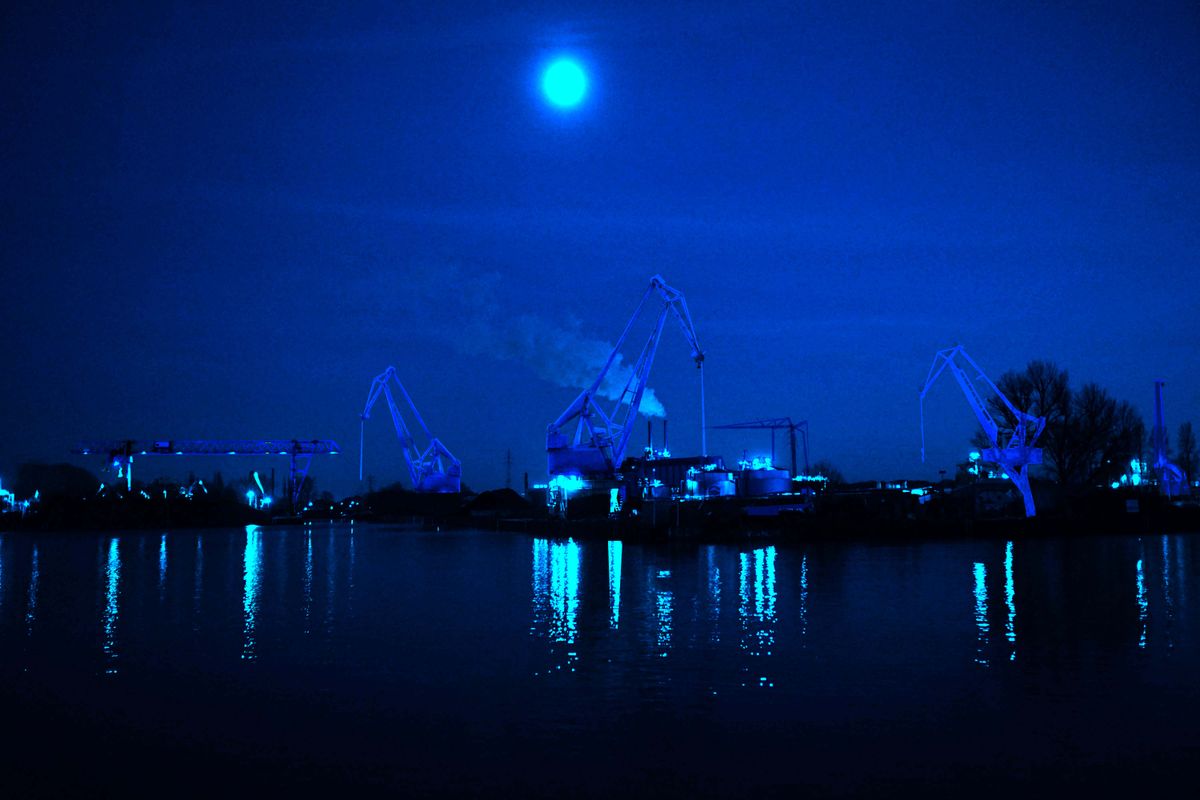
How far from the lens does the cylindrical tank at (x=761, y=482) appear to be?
85.3m

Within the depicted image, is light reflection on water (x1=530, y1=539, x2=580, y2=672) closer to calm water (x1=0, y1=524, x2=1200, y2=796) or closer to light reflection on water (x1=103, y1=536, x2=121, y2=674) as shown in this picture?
calm water (x1=0, y1=524, x2=1200, y2=796)

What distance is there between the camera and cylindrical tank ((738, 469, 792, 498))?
85.3m

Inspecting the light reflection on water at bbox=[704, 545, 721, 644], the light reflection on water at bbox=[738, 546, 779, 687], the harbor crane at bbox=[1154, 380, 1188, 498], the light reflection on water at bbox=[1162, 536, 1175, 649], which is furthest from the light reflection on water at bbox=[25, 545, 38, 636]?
the harbor crane at bbox=[1154, 380, 1188, 498]

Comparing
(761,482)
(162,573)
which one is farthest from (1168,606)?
(761,482)

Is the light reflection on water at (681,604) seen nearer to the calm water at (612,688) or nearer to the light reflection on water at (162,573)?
the calm water at (612,688)

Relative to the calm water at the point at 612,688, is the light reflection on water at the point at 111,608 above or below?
below

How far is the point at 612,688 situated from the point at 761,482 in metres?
73.1

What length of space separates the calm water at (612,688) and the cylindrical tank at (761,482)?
55.7 meters

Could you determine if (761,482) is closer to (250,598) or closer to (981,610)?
(250,598)

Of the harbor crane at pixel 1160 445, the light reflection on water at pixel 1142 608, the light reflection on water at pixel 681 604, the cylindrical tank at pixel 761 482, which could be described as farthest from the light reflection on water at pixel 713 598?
the harbor crane at pixel 1160 445

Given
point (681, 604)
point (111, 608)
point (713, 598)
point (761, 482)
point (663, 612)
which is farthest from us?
point (761, 482)

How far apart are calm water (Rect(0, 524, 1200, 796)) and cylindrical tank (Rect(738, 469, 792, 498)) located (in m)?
55.7

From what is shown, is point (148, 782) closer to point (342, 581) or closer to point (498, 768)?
point (498, 768)

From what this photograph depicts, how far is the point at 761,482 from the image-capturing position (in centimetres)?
8581
